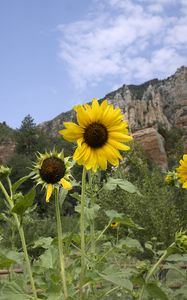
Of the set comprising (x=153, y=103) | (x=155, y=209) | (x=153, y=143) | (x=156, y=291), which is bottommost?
(x=156, y=291)

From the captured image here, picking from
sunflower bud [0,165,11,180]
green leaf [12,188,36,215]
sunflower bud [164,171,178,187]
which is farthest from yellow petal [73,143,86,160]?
sunflower bud [164,171,178,187]

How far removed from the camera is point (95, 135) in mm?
1874

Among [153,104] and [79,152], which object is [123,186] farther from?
Result: [153,104]

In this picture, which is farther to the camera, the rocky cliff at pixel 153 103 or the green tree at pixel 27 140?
the rocky cliff at pixel 153 103

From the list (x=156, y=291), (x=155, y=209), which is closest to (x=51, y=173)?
(x=156, y=291)

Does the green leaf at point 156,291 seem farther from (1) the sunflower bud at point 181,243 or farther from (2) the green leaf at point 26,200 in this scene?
(2) the green leaf at point 26,200

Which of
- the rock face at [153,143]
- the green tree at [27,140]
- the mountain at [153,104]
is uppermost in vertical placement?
the mountain at [153,104]

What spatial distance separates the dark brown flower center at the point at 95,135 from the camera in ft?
6.09

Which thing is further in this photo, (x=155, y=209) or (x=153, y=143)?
(x=153, y=143)

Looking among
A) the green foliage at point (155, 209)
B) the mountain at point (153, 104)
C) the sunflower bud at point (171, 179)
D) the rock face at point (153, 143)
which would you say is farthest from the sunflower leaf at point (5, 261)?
the mountain at point (153, 104)

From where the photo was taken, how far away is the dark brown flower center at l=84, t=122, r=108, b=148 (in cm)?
186

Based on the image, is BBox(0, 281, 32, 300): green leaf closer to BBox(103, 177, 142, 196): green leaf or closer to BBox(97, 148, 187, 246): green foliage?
BBox(103, 177, 142, 196): green leaf

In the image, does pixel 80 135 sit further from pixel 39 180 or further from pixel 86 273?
pixel 86 273

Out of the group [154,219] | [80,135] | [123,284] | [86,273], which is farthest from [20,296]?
[154,219]
